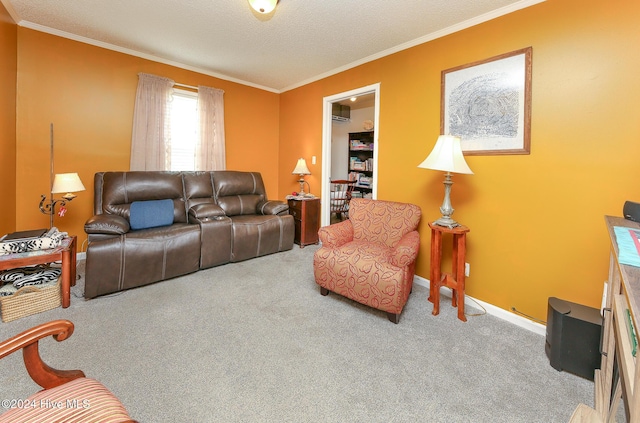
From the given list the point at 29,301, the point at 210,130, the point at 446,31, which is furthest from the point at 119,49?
the point at 446,31

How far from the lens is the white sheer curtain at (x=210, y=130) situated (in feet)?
13.5

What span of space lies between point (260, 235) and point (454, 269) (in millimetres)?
2257

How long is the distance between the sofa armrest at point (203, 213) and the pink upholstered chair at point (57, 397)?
2.39m

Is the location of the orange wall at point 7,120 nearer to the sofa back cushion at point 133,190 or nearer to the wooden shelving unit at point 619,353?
the sofa back cushion at point 133,190

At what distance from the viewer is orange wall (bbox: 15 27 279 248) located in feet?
9.86

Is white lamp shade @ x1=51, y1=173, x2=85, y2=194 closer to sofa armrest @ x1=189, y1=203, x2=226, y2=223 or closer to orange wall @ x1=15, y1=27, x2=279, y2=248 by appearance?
orange wall @ x1=15, y1=27, x2=279, y2=248

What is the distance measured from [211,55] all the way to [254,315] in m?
3.22

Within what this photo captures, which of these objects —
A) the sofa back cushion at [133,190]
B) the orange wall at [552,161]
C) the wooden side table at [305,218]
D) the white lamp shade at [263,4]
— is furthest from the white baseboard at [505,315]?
the sofa back cushion at [133,190]

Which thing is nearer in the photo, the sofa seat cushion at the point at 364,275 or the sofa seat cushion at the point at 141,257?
the sofa seat cushion at the point at 364,275

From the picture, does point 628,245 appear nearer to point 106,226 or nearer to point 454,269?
point 454,269

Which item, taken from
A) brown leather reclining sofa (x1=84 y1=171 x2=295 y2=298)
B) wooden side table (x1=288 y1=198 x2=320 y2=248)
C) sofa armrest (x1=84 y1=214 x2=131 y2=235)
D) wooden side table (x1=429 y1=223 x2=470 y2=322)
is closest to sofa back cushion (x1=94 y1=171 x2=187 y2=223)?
brown leather reclining sofa (x1=84 y1=171 x2=295 y2=298)

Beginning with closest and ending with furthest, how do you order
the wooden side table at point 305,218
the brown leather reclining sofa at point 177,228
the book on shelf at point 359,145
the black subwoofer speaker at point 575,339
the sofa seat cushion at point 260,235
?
1. the black subwoofer speaker at point 575,339
2. the brown leather reclining sofa at point 177,228
3. the sofa seat cushion at point 260,235
4. the wooden side table at point 305,218
5. the book on shelf at point 359,145

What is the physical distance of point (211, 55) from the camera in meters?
3.55

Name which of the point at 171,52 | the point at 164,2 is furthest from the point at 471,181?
the point at 171,52
